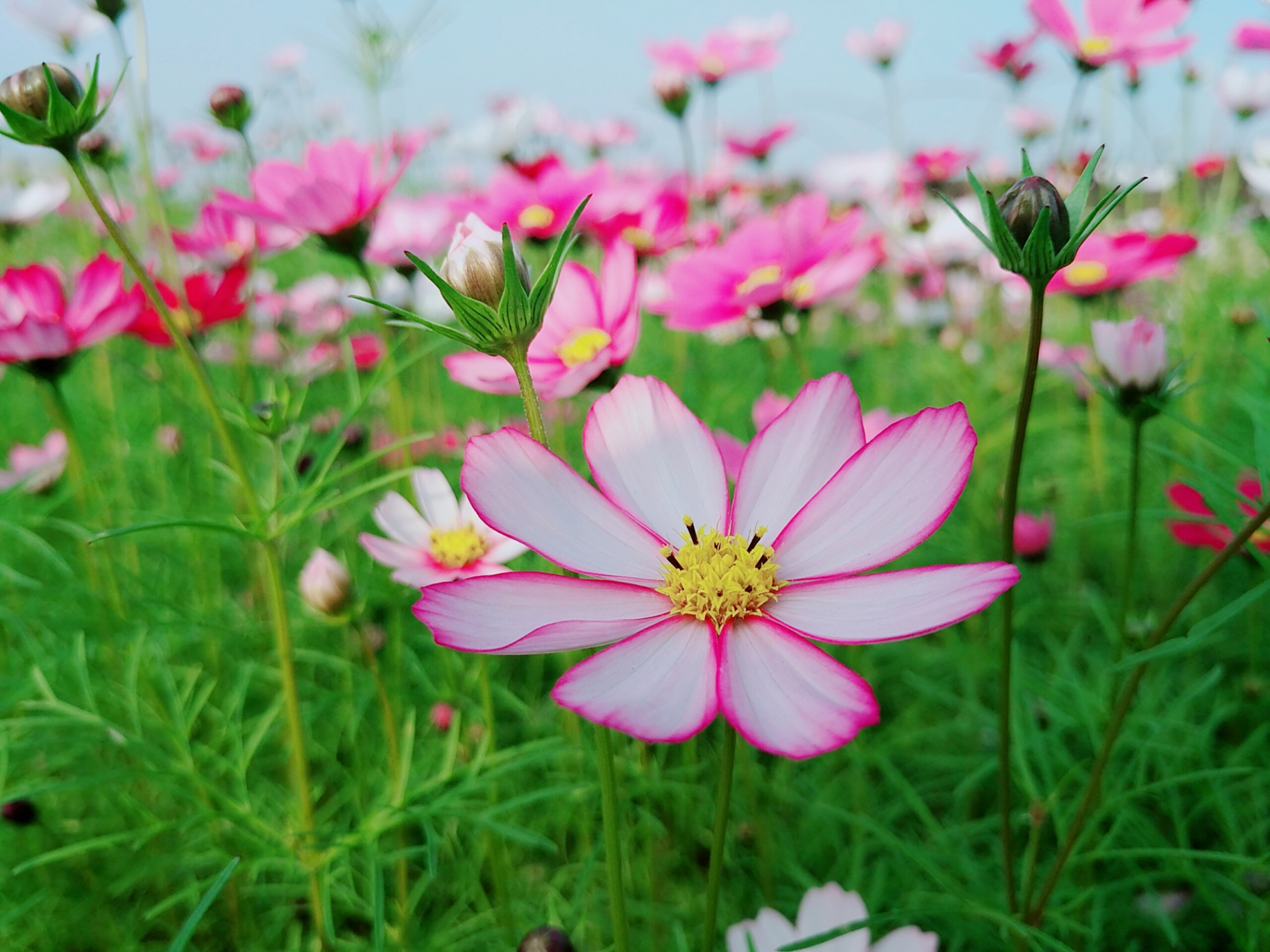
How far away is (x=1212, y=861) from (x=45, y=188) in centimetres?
170

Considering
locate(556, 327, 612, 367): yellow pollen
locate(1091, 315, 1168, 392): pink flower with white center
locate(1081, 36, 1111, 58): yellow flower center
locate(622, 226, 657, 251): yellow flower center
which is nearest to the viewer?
locate(1091, 315, 1168, 392): pink flower with white center

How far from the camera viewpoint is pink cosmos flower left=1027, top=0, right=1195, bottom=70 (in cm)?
92

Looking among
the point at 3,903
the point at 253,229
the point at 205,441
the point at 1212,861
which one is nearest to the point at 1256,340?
the point at 1212,861

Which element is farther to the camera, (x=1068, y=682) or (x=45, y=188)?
(x=45, y=188)

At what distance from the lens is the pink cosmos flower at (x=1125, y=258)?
82 cm

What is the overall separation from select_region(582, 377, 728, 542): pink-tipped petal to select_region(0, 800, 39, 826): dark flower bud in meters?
0.64

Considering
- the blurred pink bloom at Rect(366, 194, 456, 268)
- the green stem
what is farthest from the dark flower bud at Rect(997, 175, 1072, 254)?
the blurred pink bloom at Rect(366, 194, 456, 268)

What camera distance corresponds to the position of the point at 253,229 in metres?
1.01

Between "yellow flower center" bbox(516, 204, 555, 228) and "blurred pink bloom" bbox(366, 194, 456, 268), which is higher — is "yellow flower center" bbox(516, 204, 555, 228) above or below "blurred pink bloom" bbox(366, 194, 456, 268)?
above

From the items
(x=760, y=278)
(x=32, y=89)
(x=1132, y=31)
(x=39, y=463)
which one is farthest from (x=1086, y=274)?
(x=39, y=463)

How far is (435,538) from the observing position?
2.07 ft

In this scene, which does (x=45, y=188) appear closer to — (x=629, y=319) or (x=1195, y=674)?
(x=629, y=319)

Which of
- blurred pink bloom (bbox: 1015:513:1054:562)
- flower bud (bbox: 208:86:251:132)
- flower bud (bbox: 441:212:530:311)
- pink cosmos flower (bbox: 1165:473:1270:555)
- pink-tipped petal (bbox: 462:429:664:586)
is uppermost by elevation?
flower bud (bbox: 208:86:251:132)

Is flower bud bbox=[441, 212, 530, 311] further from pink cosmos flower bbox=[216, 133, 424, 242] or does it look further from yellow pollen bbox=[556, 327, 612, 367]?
pink cosmos flower bbox=[216, 133, 424, 242]
